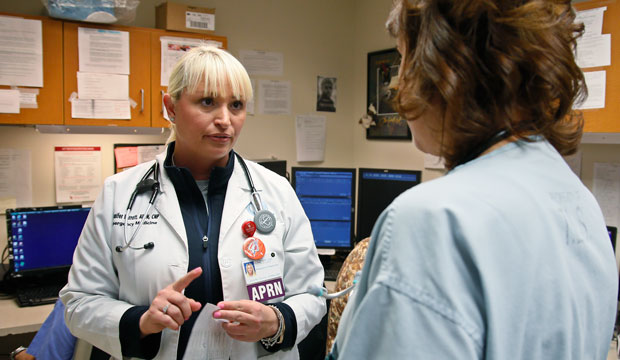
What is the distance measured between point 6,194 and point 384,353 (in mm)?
2578

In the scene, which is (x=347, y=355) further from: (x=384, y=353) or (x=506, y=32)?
(x=506, y=32)

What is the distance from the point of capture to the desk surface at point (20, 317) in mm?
1875

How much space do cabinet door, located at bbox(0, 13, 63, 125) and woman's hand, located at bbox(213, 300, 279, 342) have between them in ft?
5.14

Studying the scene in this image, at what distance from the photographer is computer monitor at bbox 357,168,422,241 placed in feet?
8.64

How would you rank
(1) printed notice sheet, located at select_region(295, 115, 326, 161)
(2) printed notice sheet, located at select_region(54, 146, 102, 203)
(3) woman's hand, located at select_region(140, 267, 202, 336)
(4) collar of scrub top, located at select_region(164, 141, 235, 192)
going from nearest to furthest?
1. (3) woman's hand, located at select_region(140, 267, 202, 336)
2. (4) collar of scrub top, located at select_region(164, 141, 235, 192)
3. (2) printed notice sheet, located at select_region(54, 146, 102, 203)
4. (1) printed notice sheet, located at select_region(295, 115, 326, 161)

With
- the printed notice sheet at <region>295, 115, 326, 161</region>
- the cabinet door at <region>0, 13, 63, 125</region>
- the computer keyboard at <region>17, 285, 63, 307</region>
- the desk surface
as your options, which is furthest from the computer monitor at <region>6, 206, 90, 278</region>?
the printed notice sheet at <region>295, 115, 326, 161</region>

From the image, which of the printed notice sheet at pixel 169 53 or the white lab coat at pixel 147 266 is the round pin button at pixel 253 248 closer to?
the white lab coat at pixel 147 266

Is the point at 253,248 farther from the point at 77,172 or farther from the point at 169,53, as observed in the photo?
the point at 77,172

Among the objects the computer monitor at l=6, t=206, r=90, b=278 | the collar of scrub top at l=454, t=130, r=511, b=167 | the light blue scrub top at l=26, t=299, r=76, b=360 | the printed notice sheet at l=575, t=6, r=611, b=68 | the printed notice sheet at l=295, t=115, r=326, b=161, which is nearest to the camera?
the collar of scrub top at l=454, t=130, r=511, b=167

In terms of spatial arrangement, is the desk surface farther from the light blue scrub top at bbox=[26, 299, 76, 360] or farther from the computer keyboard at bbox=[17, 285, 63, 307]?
the light blue scrub top at bbox=[26, 299, 76, 360]

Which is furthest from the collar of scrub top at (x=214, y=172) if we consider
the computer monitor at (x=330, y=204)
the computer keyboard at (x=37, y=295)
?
the computer monitor at (x=330, y=204)

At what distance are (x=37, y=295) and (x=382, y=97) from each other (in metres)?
2.40

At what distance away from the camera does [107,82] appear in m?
2.30

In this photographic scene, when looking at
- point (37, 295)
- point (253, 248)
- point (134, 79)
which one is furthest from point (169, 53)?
point (253, 248)
